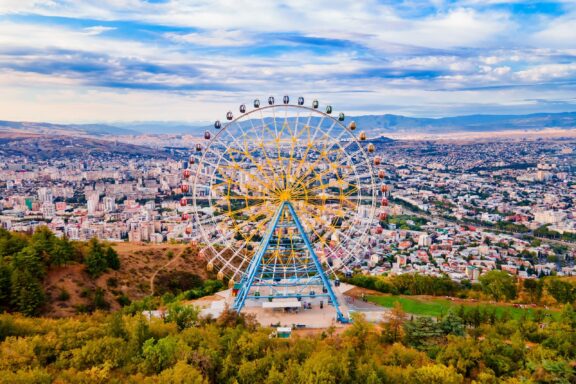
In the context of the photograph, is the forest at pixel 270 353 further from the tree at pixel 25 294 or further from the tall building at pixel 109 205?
the tall building at pixel 109 205

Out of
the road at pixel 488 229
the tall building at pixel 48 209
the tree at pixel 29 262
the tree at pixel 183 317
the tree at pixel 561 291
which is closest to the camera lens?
the tree at pixel 183 317

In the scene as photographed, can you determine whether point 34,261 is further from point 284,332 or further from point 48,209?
point 48,209

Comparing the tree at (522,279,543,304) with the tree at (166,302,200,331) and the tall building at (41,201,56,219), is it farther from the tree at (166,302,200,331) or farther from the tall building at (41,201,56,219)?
the tall building at (41,201,56,219)

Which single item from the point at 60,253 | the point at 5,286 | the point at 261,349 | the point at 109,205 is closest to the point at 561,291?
the point at 261,349

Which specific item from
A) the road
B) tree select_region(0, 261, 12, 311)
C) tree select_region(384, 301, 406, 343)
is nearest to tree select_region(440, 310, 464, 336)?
tree select_region(384, 301, 406, 343)

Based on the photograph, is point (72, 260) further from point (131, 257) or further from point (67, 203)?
point (67, 203)

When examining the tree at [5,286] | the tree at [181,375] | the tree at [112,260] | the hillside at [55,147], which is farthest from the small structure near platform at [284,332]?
the hillside at [55,147]

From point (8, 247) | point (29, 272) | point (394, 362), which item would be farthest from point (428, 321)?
point (8, 247)

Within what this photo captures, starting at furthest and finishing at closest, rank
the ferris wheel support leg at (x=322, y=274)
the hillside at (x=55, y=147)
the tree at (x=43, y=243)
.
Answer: the hillside at (x=55, y=147)
the tree at (x=43, y=243)
the ferris wheel support leg at (x=322, y=274)
